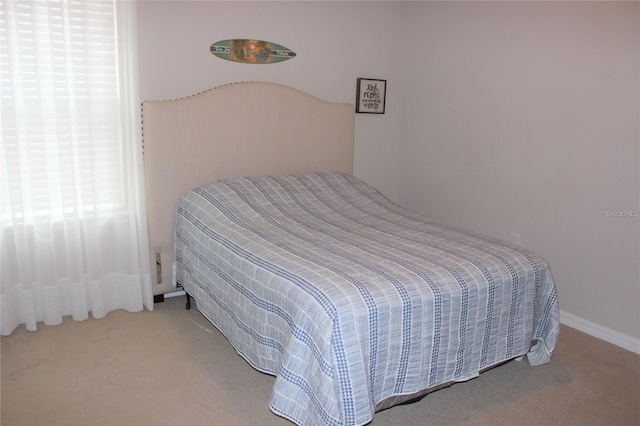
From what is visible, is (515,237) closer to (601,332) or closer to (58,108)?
(601,332)

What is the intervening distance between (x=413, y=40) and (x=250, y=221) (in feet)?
7.18

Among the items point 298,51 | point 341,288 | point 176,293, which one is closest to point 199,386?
point 341,288

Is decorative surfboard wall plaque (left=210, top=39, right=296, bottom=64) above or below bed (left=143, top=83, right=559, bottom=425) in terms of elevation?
above

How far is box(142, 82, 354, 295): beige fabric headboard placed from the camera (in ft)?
10.6

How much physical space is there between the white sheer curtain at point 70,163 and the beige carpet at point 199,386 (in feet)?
0.92

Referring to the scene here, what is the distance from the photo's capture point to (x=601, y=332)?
3064mm

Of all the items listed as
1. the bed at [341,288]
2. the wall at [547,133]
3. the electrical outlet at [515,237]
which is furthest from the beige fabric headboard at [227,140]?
the electrical outlet at [515,237]

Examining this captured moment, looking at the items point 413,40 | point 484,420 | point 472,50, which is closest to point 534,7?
point 472,50

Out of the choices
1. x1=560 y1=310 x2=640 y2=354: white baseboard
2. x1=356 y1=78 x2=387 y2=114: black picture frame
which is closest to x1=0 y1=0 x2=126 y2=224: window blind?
x1=356 y1=78 x2=387 y2=114: black picture frame

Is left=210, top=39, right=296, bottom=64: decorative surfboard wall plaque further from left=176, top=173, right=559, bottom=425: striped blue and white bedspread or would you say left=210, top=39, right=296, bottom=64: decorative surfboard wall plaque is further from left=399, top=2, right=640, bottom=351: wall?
left=399, top=2, right=640, bottom=351: wall

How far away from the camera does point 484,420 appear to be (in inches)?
89.3

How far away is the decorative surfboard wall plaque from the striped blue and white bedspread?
976 mm

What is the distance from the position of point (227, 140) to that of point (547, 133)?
2033mm

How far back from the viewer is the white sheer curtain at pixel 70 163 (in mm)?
2787
